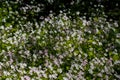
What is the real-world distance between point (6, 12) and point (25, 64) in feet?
9.51

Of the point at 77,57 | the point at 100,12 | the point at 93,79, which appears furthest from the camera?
the point at 100,12

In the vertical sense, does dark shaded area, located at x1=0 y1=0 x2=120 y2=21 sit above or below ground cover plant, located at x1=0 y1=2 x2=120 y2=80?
above

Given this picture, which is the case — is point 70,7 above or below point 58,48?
above

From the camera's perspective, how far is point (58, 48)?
8.88 metres

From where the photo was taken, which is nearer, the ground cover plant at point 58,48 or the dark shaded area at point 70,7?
the ground cover plant at point 58,48

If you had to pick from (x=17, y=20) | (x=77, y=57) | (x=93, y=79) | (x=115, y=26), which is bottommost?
(x=93, y=79)

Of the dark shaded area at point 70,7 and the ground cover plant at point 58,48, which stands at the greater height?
the dark shaded area at point 70,7

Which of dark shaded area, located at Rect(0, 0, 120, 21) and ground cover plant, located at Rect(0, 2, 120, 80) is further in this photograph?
dark shaded area, located at Rect(0, 0, 120, 21)

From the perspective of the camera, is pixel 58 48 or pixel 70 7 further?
pixel 70 7

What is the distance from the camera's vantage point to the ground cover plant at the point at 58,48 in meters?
8.10

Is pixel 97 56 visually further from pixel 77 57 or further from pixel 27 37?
pixel 27 37

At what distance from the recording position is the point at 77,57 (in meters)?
8.66

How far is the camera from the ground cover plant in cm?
810

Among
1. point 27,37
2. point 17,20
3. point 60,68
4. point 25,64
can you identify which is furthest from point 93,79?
point 17,20
